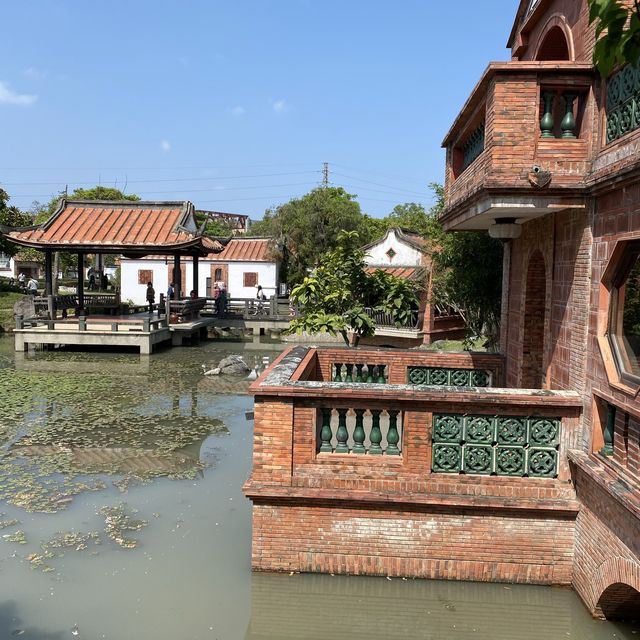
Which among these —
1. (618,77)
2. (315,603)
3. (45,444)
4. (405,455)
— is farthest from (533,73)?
(45,444)

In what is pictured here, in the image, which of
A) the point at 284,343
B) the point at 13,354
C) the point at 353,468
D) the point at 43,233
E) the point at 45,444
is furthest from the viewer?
the point at 284,343

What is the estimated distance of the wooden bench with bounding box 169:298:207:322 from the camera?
24016 mm

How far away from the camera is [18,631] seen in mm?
5012

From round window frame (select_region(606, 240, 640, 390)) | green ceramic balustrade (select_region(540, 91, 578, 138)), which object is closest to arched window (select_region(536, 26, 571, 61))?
green ceramic balustrade (select_region(540, 91, 578, 138))

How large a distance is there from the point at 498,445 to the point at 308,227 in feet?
109

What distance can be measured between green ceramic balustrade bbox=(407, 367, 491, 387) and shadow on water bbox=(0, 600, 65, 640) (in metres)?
5.25

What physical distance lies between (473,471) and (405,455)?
595 millimetres

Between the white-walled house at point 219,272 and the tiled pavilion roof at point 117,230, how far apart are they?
15.5 m

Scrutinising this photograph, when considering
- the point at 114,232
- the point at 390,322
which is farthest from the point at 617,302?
the point at 114,232

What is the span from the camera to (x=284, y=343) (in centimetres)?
2566

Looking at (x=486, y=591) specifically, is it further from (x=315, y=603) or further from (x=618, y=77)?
(x=618, y=77)

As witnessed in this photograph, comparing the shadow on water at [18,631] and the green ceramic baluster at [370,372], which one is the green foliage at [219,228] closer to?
the green ceramic baluster at [370,372]

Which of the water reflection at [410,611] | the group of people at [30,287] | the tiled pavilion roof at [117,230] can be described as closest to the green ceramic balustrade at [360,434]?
the water reflection at [410,611]

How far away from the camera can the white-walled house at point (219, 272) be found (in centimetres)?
4062
